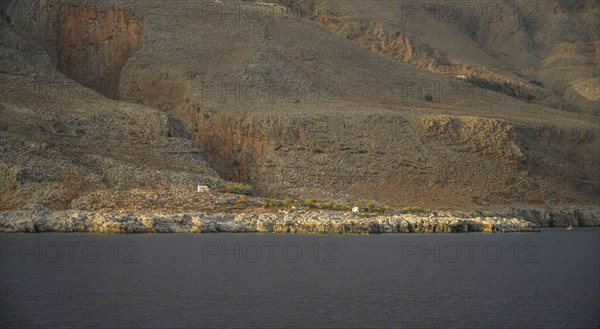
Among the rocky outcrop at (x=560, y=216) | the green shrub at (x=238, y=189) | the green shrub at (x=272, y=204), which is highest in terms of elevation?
the green shrub at (x=238, y=189)

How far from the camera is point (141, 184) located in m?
70.3

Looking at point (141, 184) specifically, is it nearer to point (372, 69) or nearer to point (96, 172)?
point (96, 172)

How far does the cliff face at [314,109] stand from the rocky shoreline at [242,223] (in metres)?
11.6

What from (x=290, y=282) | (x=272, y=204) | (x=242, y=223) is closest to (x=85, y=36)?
(x=272, y=204)

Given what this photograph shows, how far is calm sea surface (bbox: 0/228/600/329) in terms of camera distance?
3350 centimetres

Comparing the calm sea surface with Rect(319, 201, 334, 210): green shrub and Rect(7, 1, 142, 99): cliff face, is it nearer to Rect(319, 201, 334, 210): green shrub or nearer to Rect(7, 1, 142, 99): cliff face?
Rect(319, 201, 334, 210): green shrub

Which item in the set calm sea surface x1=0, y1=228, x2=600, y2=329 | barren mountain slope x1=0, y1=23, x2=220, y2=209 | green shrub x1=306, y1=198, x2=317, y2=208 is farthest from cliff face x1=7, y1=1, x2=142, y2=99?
calm sea surface x1=0, y1=228, x2=600, y2=329

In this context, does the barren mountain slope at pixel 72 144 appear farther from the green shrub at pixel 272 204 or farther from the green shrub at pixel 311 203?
the green shrub at pixel 311 203

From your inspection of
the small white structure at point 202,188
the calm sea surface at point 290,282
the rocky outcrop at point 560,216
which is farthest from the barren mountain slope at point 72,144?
the rocky outcrop at point 560,216

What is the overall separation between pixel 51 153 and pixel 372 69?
3964cm

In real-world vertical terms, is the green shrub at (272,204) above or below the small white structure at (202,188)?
below

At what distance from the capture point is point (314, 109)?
8888 centimetres

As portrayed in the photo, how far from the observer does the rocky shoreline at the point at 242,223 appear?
2309 inches

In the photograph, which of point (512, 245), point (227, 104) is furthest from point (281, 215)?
point (227, 104)
